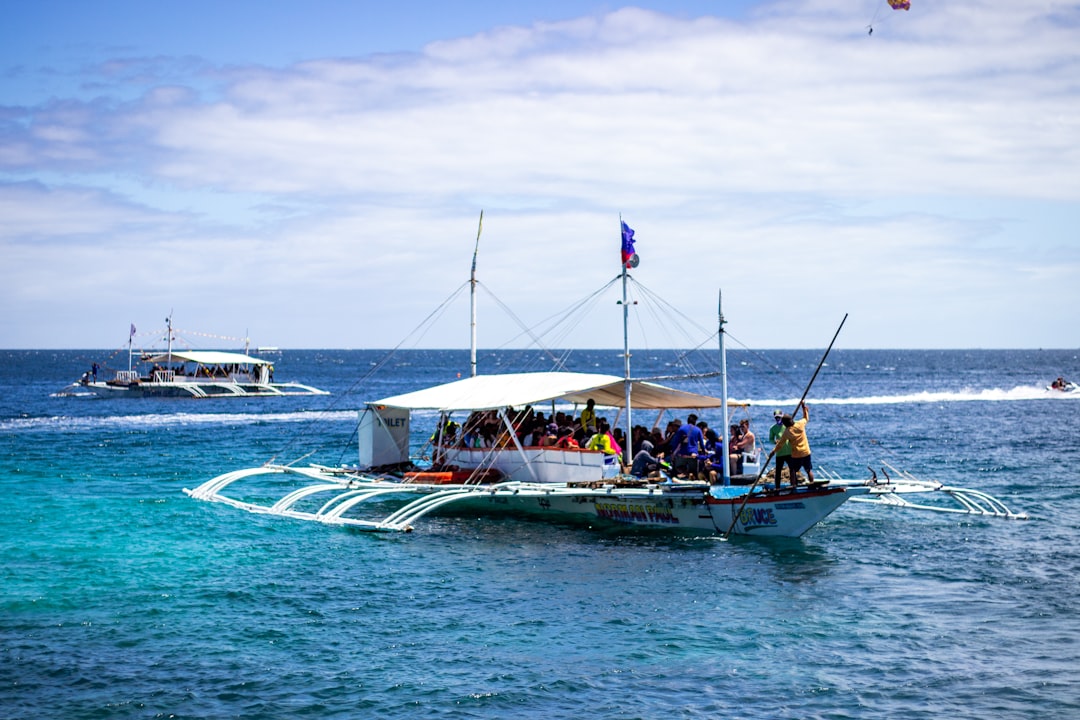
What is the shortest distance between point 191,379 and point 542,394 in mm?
77852

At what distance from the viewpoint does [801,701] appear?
1427cm

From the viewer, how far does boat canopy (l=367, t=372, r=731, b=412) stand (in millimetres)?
28125

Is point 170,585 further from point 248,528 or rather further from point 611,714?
point 611,714

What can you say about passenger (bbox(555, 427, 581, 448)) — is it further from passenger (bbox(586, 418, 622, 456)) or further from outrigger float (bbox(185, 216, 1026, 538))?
passenger (bbox(586, 418, 622, 456))

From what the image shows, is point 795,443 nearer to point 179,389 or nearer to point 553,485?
point 553,485

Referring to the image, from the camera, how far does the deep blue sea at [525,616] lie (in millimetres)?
14383

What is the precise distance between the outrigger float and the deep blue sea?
72cm

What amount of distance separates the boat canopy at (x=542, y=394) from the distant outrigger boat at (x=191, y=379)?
6999 centimetres

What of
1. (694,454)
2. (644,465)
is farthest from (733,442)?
(644,465)

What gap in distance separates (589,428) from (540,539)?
4.10 meters

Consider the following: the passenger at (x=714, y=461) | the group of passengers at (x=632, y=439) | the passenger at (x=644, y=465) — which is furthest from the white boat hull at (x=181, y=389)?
the passenger at (x=714, y=461)

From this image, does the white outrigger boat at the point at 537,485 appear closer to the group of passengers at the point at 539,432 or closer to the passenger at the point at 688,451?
the group of passengers at the point at 539,432

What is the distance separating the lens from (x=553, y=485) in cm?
2736

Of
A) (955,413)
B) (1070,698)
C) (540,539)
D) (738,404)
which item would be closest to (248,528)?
(540,539)
